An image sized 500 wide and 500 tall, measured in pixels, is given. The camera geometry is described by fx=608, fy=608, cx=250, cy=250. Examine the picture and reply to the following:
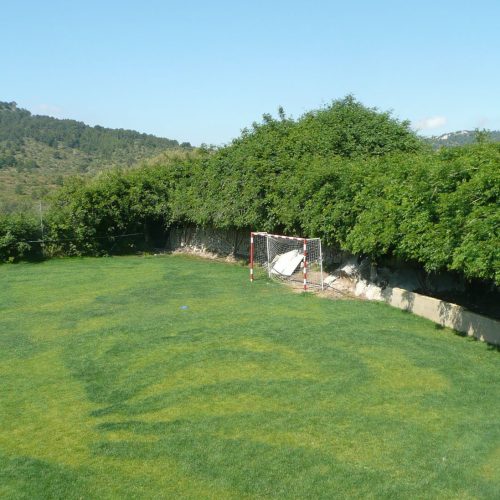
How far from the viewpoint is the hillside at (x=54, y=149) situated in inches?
2024

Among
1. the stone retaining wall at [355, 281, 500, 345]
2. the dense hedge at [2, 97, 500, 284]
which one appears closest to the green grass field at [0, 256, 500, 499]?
the stone retaining wall at [355, 281, 500, 345]

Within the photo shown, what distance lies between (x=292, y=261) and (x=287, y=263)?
183 mm

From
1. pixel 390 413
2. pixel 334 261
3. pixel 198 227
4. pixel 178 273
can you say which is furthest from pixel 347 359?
pixel 198 227

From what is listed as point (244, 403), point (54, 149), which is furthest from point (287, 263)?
point (54, 149)

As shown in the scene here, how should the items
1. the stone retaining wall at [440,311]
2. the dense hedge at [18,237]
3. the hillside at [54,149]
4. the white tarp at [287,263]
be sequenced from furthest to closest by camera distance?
the hillside at [54,149] < the dense hedge at [18,237] < the white tarp at [287,263] < the stone retaining wall at [440,311]

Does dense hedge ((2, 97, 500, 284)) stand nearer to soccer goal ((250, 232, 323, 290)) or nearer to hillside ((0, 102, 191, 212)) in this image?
soccer goal ((250, 232, 323, 290))

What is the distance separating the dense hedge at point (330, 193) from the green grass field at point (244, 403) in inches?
72.3

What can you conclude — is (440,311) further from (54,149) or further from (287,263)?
(54,149)

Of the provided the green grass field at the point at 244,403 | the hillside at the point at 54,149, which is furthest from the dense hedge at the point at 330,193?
the hillside at the point at 54,149

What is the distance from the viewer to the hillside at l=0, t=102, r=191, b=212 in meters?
51.4

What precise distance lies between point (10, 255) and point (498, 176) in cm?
1787

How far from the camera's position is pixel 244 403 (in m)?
8.08

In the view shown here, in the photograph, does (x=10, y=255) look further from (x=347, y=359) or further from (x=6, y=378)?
(x=347, y=359)

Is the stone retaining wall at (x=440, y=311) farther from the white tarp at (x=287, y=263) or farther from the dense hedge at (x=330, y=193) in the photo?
the white tarp at (x=287, y=263)
